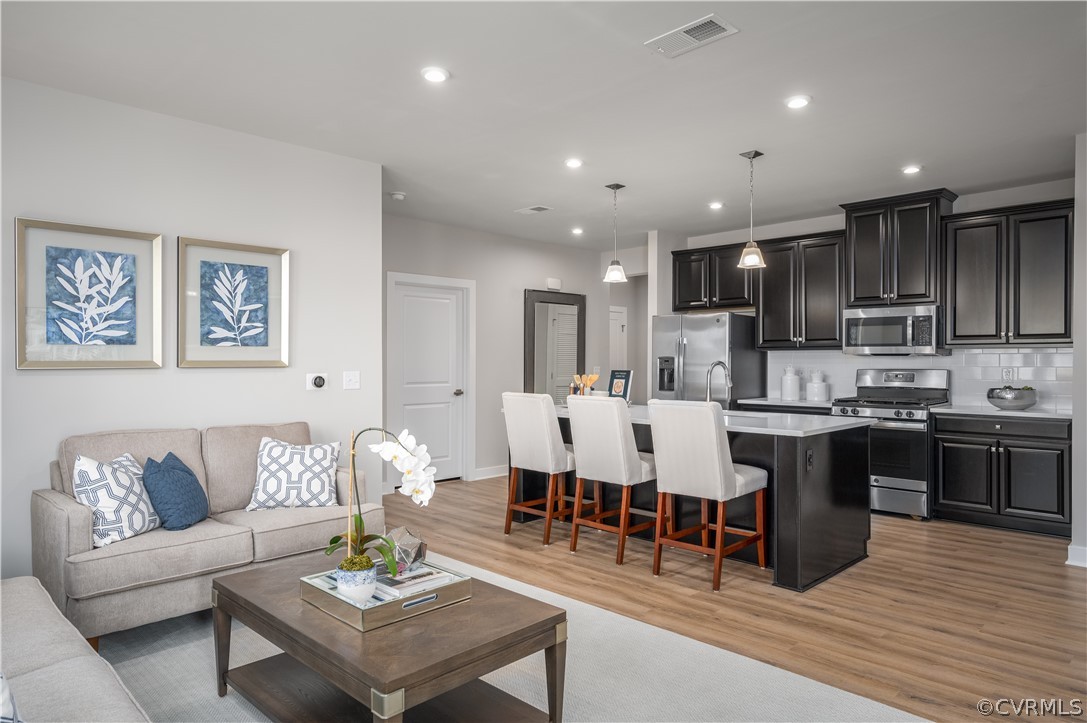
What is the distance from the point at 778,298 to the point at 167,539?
17.2 feet

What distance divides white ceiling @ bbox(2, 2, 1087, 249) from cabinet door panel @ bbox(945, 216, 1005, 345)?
381 millimetres

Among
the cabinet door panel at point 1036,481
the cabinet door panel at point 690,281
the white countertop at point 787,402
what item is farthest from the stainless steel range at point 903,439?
the cabinet door panel at point 690,281

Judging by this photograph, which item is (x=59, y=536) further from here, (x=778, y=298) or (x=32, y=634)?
(x=778, y=298)

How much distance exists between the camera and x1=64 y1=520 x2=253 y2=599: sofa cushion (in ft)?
8.82

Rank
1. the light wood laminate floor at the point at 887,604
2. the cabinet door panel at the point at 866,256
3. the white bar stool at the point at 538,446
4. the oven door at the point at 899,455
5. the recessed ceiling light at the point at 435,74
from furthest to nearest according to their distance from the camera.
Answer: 1. the cabinet door panel at the point at 866,256
2. the oven door at the point at 899,455
3. the white bar stool at the point at 538,446
4. the recessed ceiling light at the point at 435,74
5. the light wood laminate floor at the point at 887,604

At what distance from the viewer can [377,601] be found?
2164 mm

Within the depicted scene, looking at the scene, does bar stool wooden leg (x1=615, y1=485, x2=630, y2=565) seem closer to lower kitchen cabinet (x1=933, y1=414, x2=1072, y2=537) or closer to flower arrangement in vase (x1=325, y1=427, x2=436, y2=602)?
flower arrangement in vase (x1=325, y1=427, x2=436, y2=602)

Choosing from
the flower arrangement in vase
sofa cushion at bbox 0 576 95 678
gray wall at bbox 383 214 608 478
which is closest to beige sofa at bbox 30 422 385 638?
sofa cushion at bbox 0 576 95 678

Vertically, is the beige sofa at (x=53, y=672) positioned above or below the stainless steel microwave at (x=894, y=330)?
below

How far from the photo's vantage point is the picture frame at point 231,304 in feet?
12.3

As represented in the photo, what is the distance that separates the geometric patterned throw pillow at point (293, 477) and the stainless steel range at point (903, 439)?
403 cm

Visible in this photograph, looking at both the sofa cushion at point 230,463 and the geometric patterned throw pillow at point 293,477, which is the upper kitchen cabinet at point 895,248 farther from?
the sofa cushion at point 230,463

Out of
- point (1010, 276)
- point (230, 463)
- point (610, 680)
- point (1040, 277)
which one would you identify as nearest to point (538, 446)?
point (230, 463)

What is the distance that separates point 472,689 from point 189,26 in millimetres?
2724
